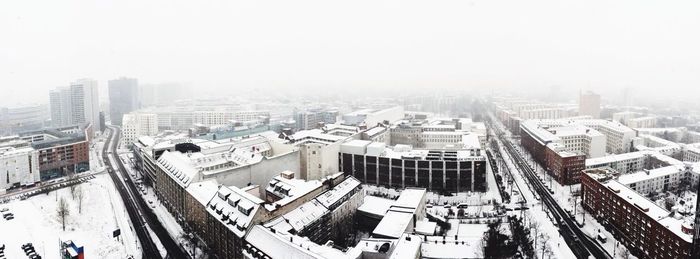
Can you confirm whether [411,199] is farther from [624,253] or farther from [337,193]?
[624,253]

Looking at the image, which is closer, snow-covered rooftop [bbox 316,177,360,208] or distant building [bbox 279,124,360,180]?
snow-covered rooftop [bbox 316,177,360,208]

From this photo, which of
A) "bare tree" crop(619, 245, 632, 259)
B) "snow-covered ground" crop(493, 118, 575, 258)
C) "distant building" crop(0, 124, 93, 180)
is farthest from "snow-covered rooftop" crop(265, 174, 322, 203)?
"distant building" crop(0, 124, 93, 180)

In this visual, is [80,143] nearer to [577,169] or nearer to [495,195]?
[495,195]

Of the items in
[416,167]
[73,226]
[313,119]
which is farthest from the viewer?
[313,119]

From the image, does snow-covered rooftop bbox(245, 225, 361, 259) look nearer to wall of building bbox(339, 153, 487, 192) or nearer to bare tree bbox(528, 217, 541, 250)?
bare tree bbox(528, 217, 541, 250)

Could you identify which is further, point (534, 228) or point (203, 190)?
point (534, 228)

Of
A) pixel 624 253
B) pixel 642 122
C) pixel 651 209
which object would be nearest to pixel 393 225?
pixel 624 253
